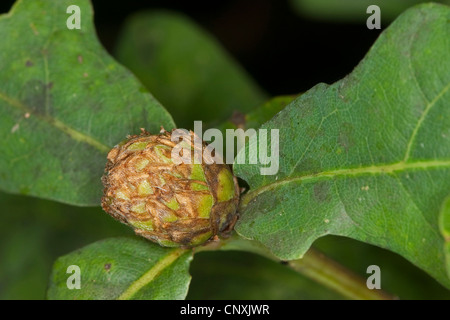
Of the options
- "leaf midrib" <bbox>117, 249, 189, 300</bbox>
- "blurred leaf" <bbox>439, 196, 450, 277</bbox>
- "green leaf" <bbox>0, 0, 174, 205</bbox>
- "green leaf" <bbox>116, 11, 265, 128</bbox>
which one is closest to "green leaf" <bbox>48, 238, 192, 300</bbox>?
"leaf midrib" <bbox>117, 249, 189, 300</bbox>

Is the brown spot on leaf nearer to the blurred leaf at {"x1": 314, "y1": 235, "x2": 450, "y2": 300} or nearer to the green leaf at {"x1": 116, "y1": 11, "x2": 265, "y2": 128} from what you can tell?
the blurred leaf at {"x1": 314, "y1": 235, "x2": 450, "y2": 300}

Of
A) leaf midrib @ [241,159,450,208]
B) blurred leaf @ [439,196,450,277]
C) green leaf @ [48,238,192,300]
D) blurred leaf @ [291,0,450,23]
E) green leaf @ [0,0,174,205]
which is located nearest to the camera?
blurred leaf @ [439,196,450,277]

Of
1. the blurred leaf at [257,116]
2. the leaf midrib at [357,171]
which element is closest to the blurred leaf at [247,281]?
the blurred leaf at [257,116]

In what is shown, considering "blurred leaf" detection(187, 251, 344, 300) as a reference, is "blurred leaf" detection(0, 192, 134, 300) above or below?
above

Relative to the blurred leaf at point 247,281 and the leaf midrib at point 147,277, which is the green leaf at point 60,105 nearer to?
the leaf midrib at point 147,277

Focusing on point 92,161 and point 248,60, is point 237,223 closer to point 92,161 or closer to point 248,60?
point 92,161

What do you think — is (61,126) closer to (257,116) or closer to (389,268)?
(257,116)

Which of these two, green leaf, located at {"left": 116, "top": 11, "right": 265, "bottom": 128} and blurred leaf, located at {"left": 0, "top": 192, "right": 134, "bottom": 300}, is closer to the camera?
blurred leaf, located at {"left": 0, "top": 192, "right": 134, "bottom": 300}
